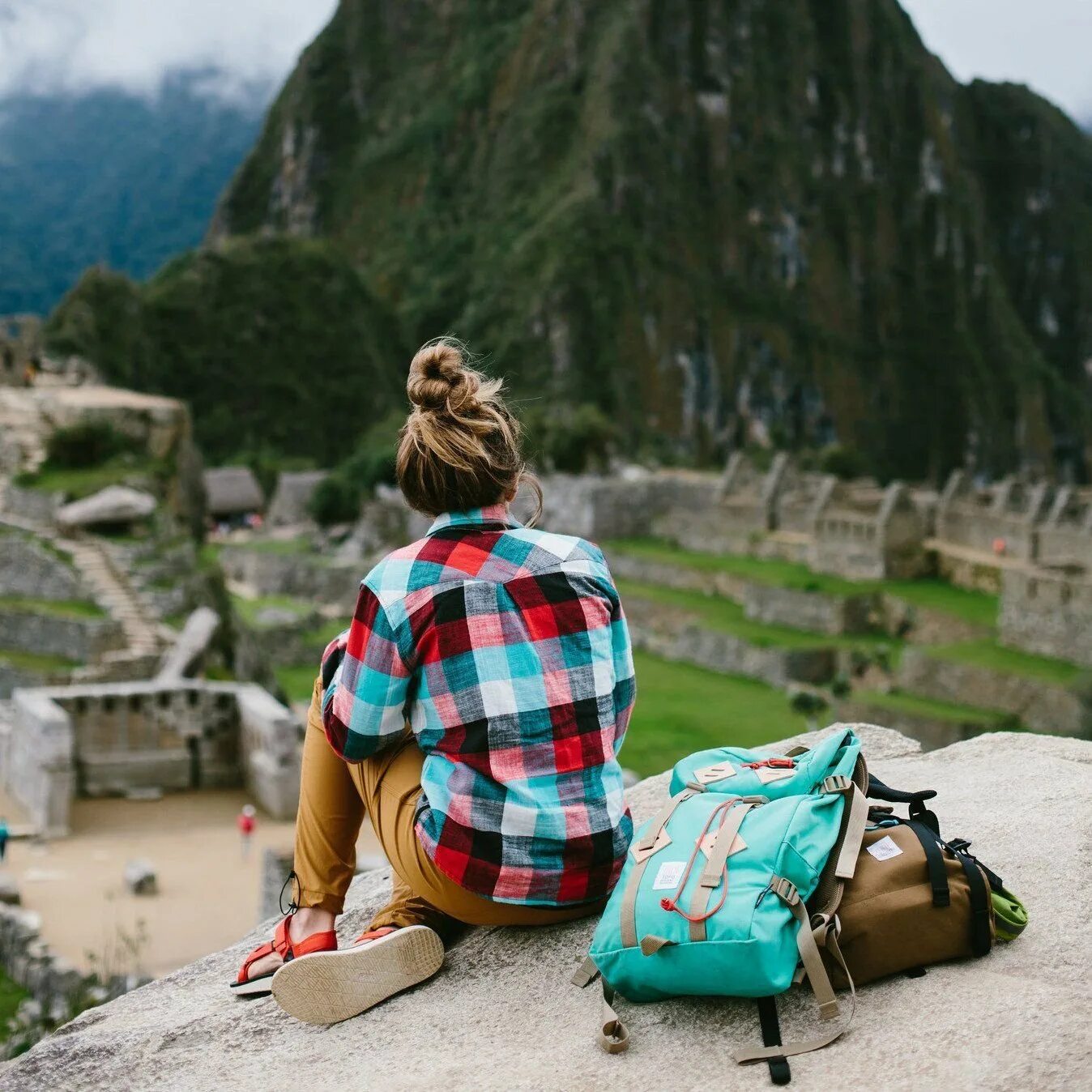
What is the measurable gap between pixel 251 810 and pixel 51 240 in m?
39.6

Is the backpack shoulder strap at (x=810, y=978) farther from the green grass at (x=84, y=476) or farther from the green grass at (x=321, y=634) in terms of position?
the green grass at (x=321, y=634)

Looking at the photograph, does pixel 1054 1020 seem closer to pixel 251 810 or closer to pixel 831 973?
pixel 831 973

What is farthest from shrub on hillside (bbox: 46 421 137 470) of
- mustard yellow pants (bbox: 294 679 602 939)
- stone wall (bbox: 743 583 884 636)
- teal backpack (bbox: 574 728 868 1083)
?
teal backpack (bbox: 574 728 868 1083)

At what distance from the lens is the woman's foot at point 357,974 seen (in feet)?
12.3

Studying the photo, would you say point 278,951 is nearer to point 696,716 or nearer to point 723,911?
point 723,911

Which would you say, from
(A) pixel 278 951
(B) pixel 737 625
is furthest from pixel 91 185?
(A) pixel 278 951

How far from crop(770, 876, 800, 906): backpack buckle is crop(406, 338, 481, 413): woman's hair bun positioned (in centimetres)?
139

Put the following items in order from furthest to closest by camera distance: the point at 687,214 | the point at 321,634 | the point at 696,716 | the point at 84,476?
the point at 687,214 < the point at 321,634 < the point at 696,716 < the point at 84,476

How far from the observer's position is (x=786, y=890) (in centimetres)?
331

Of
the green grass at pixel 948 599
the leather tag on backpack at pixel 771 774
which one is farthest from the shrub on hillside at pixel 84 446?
the leather tag on backpack at pixel 771 774

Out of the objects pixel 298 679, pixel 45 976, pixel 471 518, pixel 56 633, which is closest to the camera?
pixel 471 518

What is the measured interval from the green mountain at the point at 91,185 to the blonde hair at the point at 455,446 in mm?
43063

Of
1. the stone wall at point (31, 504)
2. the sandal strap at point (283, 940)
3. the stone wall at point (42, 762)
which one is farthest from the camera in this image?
the stone wall at point (31, 504)

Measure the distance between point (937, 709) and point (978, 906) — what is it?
21.8 m
